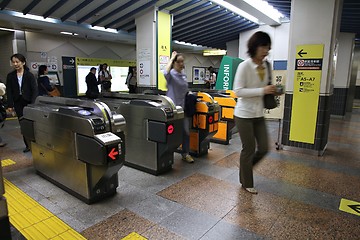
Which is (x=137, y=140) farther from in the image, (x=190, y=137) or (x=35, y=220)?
(x=35, y=220)

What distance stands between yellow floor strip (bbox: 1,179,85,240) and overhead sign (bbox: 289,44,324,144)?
3.52m

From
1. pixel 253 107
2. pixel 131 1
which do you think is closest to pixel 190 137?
pixel 253 107

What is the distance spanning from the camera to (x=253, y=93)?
7.34 ft

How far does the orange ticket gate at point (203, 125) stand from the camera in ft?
11.9

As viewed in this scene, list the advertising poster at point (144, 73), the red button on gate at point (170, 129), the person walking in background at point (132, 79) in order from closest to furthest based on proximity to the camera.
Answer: the red button on gate at point (170, 129) → the advertising poster at point (144, 73) → the person walking in background at point (132, 79)

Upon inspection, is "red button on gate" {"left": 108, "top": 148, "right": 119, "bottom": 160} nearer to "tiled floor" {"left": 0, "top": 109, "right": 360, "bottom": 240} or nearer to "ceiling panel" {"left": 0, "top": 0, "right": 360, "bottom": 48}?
"tiled floor" {"left": 0, "top": 109, "right": 360, "bottom": 240}

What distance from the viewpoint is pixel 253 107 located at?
2.32m

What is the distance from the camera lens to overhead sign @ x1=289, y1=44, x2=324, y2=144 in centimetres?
379

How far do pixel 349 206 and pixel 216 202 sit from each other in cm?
127

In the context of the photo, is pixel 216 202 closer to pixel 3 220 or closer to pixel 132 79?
pixel 3 220

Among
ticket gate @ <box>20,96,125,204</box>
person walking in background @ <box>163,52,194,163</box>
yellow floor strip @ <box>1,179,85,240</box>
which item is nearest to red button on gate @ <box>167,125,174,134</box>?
person walking in background @ <box>163,52,194,163</box>

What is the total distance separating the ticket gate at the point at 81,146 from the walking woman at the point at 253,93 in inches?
45.2

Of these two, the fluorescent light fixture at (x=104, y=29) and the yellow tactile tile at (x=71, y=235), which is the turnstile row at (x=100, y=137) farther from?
the fluorescent light fixture at (x=104, y=29)

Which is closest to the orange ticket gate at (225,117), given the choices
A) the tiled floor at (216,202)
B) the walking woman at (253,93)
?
the tiled floor at (216,202)
